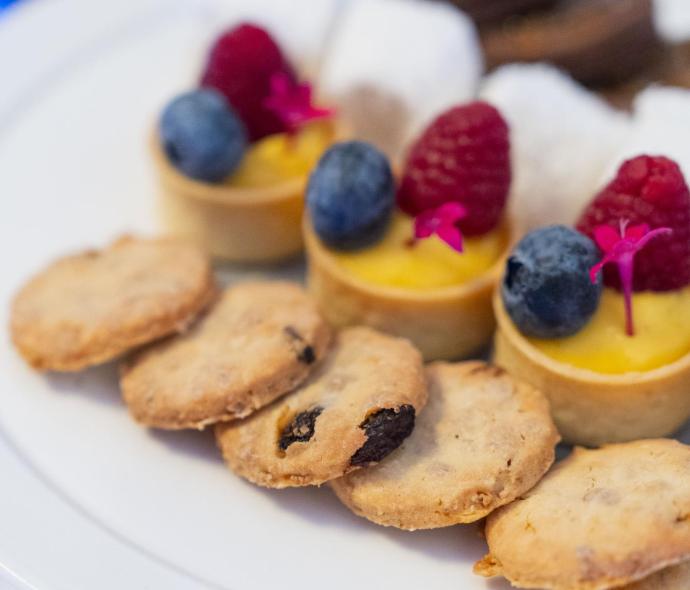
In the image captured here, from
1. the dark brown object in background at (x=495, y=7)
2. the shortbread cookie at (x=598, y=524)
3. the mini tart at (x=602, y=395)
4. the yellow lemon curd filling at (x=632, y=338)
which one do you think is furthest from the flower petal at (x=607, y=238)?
the dark brown object in background at (x=495, y=7)

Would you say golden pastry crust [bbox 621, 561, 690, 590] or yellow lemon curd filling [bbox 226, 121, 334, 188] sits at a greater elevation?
yellow lemon curd filling [bbox 226, 121, 334, 188]

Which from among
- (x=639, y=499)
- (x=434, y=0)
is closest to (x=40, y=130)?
(x=434, y=0)

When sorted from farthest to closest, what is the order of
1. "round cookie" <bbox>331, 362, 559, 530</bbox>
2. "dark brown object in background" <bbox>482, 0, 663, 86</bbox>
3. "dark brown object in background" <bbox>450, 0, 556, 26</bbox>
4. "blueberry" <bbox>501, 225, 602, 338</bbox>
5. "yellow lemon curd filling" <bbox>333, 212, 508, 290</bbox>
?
1. "dark brown object in background" <bbox>450, 0, 556, 26</bbox>
2. "dark brown object in background" <bbox>482, 0, 663, 86</bbox>
3. "yellow lemon curd filling" <bbox>333, 212, 508, 290</bbox>
4. "blueberry" <bbox>501, 225, 602, 338</bbox>
5. "round cookie" <bbox>331, 362, 559, 530</bbox>

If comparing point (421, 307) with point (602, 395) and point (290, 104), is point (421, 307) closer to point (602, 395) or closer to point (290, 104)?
point (602, 395)

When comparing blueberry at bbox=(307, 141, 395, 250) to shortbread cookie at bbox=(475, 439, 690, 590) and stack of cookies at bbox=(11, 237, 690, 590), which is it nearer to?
stack of cookies at bbox=(11, 237, 690, 590)

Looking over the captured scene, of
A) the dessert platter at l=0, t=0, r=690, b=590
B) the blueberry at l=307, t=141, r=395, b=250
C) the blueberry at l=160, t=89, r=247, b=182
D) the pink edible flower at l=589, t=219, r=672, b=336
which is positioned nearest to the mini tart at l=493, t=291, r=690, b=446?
the dessert platter at l=0, t=0, r=690, b=590

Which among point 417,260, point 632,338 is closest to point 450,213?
point 417,260
